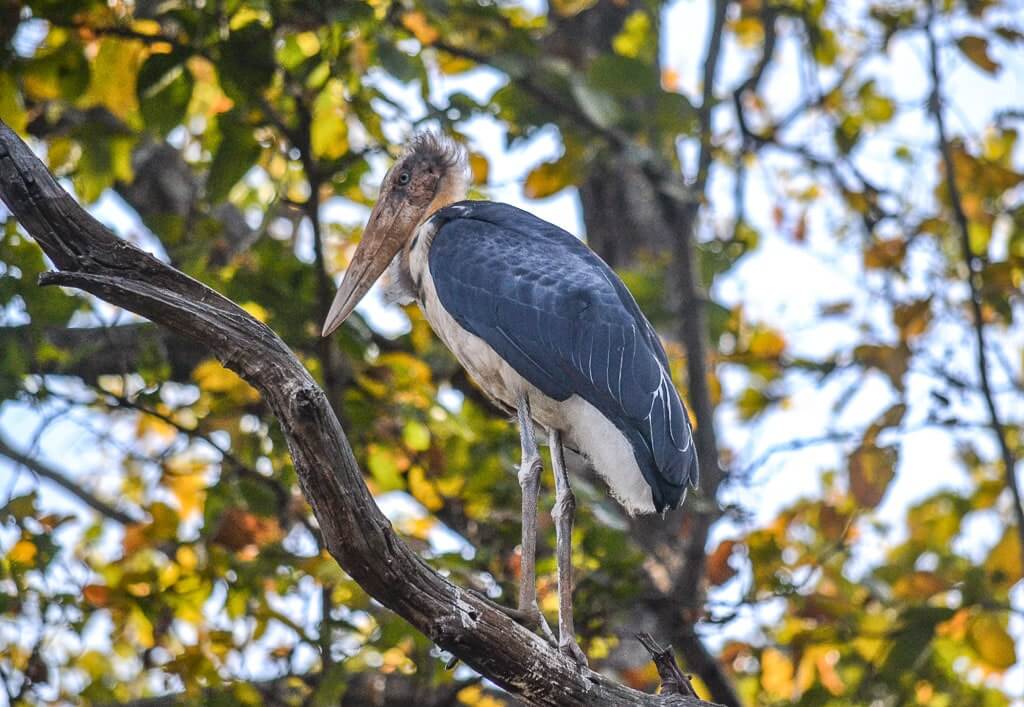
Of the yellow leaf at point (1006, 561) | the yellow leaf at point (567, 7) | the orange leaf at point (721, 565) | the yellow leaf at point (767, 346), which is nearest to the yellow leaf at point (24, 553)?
the orange leaf at point (721, 565)

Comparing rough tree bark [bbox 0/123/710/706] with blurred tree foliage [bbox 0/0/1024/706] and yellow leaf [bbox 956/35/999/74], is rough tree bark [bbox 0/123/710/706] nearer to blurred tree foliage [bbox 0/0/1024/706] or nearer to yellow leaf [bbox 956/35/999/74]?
blurred tree foliage [bbox 0/0/1024/706]

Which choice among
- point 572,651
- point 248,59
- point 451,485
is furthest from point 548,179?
point 572,651

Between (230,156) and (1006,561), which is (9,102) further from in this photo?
(1006,561)

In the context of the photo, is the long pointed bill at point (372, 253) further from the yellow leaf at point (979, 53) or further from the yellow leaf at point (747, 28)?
the yellow leaf at point (747, 28)

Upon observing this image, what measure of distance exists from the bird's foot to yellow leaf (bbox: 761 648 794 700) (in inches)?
128

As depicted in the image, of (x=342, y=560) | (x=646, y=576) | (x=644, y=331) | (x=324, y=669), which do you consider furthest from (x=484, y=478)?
(x=342, y=560)

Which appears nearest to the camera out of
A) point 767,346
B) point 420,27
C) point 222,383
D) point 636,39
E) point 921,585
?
point 222,383

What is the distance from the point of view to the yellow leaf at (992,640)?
6.39m

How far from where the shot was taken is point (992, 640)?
6.41 meters

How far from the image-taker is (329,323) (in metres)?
5.27

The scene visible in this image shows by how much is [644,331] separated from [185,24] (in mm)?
2730

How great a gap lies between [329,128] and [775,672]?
3763mm

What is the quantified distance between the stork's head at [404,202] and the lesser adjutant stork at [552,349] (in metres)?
0.01

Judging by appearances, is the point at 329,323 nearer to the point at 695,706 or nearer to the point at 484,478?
the point at 484,478
